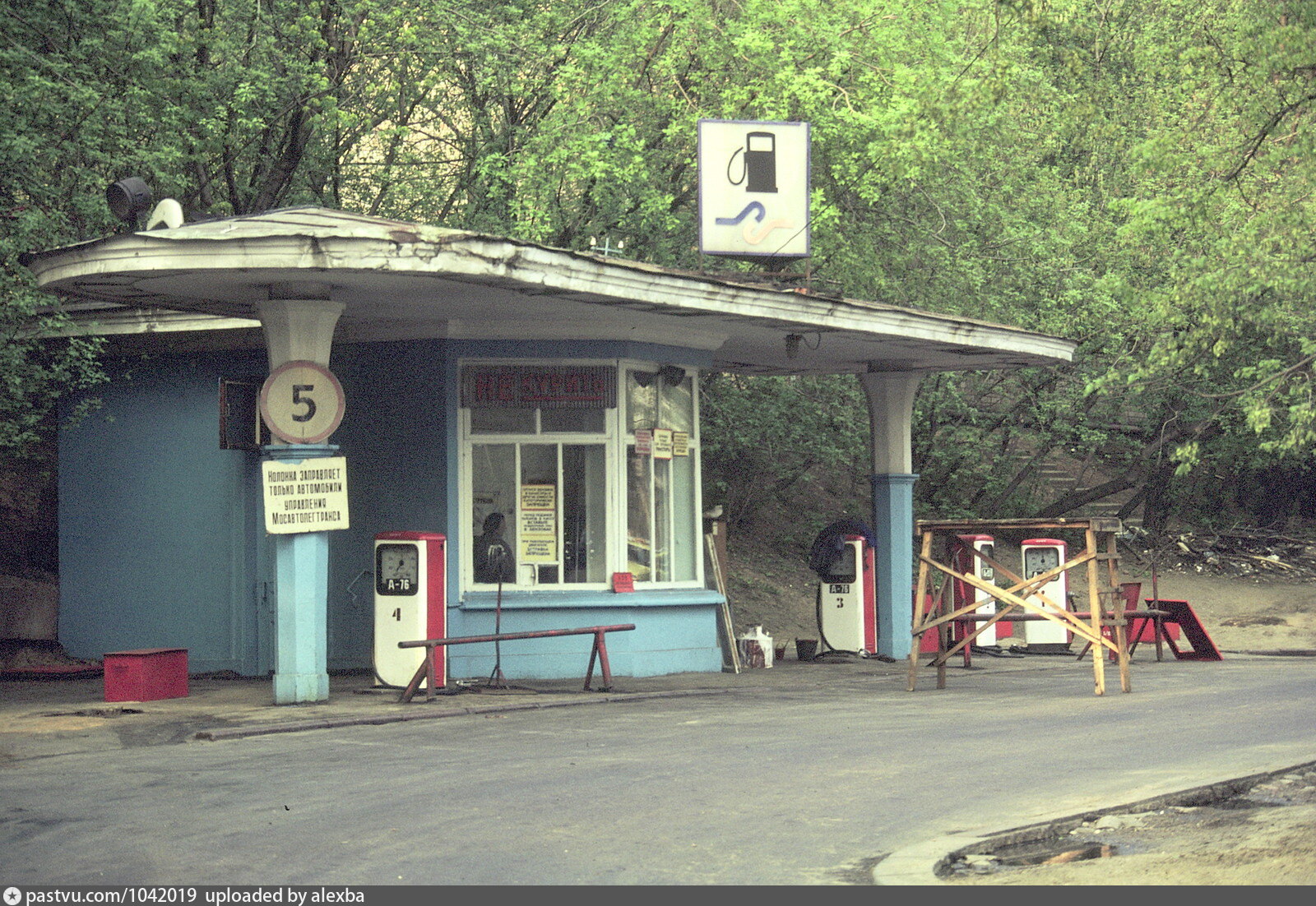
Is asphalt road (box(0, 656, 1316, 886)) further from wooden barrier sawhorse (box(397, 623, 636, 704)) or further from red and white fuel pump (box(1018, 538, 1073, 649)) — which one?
red and white fuel pump (box(1018, 538, 1073, 649))

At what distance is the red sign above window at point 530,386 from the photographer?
1595 cm

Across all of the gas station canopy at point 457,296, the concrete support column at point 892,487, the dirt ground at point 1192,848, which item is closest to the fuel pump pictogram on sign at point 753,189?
the gas station canopy at point 457,296

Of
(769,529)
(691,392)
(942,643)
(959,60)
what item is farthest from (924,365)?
(769,529)

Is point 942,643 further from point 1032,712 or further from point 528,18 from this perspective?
point 528,18

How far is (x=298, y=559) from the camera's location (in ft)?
A: 44.6

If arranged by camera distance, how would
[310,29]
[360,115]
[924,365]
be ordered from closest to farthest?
[924,365] < [310,29] < [360,115]

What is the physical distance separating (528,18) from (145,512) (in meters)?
11.3

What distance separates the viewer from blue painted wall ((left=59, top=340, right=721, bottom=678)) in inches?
627

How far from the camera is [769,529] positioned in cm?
3262

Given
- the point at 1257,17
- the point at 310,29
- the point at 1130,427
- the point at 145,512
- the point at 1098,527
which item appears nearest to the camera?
the point at 1257,17

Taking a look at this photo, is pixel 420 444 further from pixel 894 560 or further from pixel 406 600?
pixel 894 560

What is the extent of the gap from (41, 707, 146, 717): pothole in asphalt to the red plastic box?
0.67m

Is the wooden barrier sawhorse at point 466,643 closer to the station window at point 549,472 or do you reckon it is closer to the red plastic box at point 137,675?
the station window at point 549,472

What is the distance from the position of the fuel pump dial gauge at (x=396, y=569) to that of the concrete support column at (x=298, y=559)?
0.93 meters
